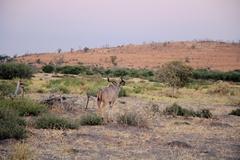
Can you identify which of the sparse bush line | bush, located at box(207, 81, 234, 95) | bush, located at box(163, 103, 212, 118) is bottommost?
bush, located at box(207, 81, 234, 95)

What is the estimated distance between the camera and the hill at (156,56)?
71.9 meters

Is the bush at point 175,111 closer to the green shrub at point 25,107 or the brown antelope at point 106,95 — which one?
the brown antelope at point 106,95

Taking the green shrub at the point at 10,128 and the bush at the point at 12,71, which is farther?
the bush at the point at 12,71

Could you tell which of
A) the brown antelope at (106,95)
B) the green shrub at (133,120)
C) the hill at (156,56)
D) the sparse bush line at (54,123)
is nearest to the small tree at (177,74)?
the brown antelope at (106,95)

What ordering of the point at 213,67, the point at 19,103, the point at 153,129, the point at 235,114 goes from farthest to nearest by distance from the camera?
the point at 213,67, the point at 235,114, the point at 19,103, the point at 153,129

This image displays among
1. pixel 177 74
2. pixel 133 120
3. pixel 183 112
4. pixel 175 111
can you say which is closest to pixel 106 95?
pixel 133 120

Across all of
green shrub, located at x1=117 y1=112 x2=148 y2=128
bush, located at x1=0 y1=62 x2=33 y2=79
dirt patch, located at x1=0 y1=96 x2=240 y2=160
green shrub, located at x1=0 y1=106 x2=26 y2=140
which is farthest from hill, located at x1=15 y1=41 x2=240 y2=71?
green shrub, located at x1=0 y1=106 x2=26 y2=140

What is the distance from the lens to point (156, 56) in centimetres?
8162

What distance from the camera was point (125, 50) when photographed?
91562 mm

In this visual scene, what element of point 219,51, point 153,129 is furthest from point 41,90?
point 219,51

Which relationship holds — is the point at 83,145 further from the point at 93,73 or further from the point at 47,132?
the point at 93,73

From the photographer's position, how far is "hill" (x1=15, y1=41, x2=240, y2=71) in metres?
71.9

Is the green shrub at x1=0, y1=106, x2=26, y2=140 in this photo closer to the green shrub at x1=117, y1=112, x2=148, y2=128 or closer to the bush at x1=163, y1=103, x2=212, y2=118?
the green shrub at x1=117, y1=112, x2=148, y2=128

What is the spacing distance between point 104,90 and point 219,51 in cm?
7643
